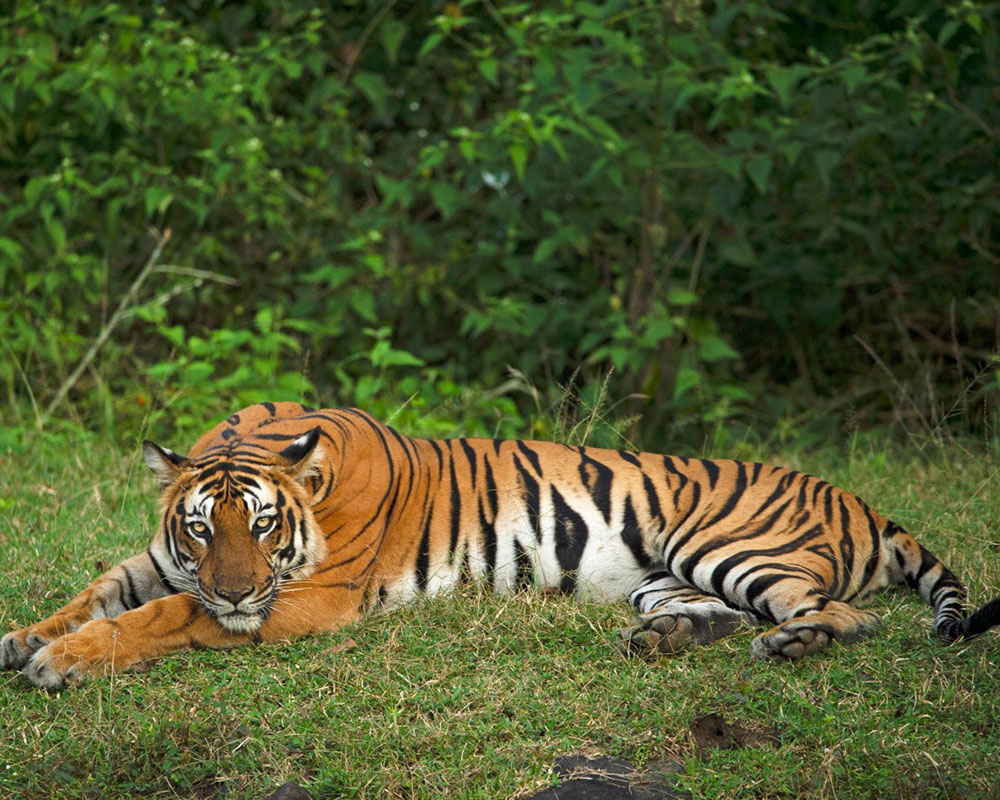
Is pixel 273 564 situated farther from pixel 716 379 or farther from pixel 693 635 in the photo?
pixel 716 379

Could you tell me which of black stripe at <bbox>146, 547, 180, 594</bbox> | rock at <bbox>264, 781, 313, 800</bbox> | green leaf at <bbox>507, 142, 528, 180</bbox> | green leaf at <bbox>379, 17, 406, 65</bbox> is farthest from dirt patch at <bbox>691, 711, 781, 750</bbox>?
green leaf at <bbox>379, 17, 406, 65</bbox>

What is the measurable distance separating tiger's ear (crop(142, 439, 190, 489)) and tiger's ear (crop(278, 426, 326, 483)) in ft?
1.03

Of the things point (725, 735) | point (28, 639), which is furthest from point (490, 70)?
point (725, 735)

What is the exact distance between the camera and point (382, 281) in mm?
7422

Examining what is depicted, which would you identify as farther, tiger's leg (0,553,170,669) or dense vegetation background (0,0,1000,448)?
dense vegetation background (0,0,1000,448)

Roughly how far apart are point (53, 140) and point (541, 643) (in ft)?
16.3

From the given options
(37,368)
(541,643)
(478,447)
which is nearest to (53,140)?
(37,368)

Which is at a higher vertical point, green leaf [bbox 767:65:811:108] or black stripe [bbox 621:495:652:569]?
green leaf [bbox 767:65:811:108]

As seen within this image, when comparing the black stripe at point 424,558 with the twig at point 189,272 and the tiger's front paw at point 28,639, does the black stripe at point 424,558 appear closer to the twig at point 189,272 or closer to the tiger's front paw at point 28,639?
the tiger's front paw at point 28,639

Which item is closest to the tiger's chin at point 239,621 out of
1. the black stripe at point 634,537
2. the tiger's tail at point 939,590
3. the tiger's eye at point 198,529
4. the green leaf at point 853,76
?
the tiger's eye at point 198,529

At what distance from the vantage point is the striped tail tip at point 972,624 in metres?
3.27

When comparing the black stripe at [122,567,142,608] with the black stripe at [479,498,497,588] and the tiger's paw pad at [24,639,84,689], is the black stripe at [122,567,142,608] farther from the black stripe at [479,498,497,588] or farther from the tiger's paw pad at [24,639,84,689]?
the black stripe at [479,498,497,588]

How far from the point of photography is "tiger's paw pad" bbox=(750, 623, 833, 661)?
131 inches

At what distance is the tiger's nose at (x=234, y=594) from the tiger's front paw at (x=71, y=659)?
31 centimetres
